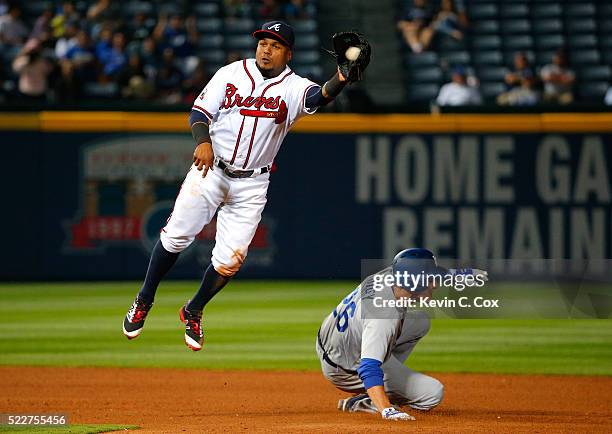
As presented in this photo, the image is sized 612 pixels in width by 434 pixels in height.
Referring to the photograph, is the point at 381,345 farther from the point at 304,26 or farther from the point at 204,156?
the point at 304,26

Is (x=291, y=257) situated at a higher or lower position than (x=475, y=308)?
lower

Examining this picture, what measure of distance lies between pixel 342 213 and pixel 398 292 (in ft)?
27.1

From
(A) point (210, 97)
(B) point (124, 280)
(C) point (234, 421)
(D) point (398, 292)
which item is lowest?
(B) point (124, 280)

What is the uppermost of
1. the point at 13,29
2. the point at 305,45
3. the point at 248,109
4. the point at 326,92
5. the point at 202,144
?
the point at 326,92

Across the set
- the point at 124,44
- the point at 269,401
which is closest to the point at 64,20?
the point at 124,44

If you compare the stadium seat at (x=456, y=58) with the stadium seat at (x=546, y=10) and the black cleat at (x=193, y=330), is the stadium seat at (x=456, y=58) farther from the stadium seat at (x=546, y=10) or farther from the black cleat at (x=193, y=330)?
the black cleat at (x=193, y=330)

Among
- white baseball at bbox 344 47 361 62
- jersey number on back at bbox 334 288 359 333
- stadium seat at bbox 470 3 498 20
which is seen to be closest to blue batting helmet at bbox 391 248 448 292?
jersey number on back at bbox 334 288 359 333

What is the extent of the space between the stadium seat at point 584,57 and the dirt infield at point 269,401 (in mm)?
9416

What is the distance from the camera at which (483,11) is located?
744 inches

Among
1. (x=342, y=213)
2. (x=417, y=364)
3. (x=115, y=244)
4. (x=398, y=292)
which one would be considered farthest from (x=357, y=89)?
(x=398, y=292)

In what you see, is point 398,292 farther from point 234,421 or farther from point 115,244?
point 115,244

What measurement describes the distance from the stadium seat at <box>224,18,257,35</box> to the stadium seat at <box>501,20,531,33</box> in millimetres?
4004

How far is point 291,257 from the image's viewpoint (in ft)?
50.2

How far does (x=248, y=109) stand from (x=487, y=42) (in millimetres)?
11806
